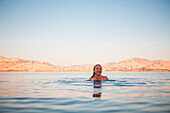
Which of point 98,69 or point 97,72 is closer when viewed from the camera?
point 98,69

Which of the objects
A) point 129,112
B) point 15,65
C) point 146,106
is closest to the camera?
point 129,112

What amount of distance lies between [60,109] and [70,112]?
0.79m

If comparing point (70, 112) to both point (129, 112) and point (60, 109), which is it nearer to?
point (60, 109)

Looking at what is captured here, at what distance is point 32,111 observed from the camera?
26.9 feet

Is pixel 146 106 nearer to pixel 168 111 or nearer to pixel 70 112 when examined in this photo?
pixel 168 111

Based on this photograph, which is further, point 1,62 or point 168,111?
point 1,62

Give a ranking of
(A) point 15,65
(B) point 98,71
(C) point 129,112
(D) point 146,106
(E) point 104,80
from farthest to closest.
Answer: (A) point 15,65, (E) point 104,80, (B) point 98,71, (D) point 146,106, (C) point 129,112

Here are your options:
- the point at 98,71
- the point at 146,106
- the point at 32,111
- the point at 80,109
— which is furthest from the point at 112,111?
the point at 98,71

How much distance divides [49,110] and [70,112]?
3.61 ft

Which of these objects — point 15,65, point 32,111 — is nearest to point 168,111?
point 32,111

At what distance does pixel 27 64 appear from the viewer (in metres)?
199

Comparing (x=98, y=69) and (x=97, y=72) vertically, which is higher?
(x=98, y=69)

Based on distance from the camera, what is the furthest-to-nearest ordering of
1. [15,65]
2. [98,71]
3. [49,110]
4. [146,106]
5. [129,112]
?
[15,65]
[98,71]
[146,106]
[49,110]
[129,112]

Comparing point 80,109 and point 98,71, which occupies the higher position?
point 98,71
